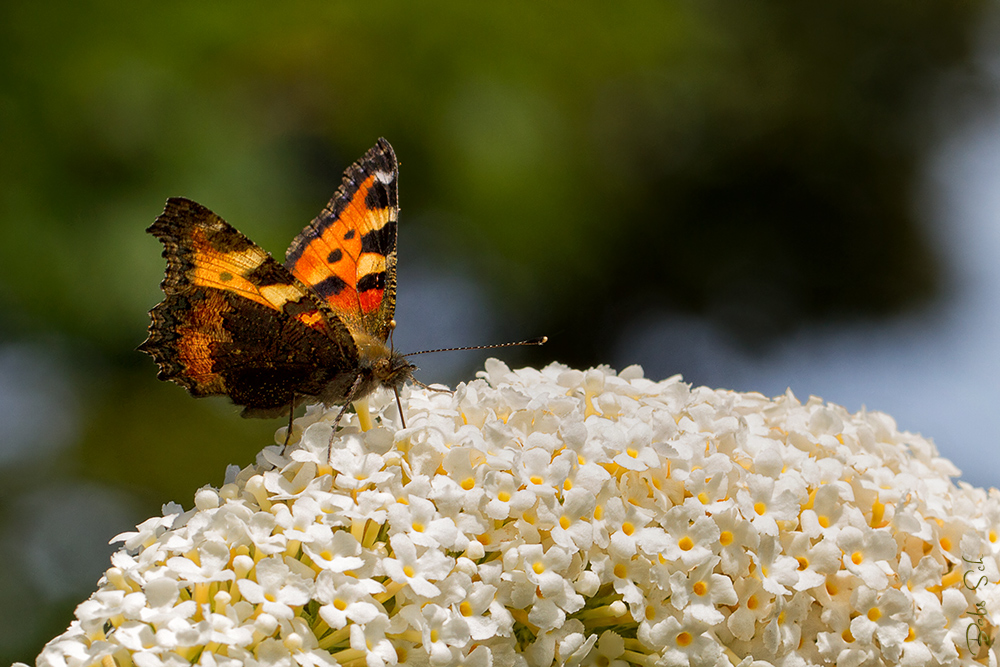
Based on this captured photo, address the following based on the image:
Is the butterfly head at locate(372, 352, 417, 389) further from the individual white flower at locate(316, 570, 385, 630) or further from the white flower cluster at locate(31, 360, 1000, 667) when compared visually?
the individual white flower at locate(316, 570, 385, 630)

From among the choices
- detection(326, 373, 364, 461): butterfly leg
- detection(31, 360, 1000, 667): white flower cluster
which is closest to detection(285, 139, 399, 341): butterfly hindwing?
detection(326, 373, 364, 461): butterfly leg

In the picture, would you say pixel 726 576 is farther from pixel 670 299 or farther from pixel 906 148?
pixel 906 148

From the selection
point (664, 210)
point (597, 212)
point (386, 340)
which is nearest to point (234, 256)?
point (386, 340)

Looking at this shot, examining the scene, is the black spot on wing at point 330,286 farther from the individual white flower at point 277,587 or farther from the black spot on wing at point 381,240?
the individual white flower at point 277,587

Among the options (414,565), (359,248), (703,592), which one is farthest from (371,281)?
(703,592)

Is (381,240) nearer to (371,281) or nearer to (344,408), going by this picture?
(371,281)

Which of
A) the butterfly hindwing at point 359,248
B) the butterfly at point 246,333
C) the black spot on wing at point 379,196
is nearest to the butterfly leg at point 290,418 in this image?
the butterfly at point 246,333
